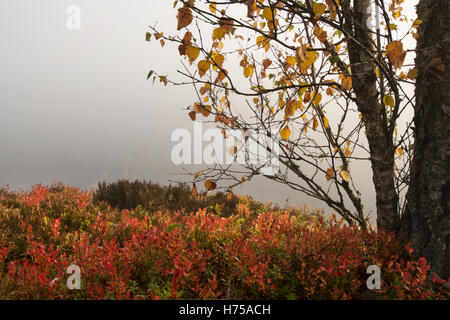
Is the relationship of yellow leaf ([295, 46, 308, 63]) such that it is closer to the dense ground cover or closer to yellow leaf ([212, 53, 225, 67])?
yellow leaf ([212, 53, 225, 67])

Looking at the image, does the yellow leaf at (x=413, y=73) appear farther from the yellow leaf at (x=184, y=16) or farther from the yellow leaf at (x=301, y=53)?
the yellow leaf at (x=184, y=16)

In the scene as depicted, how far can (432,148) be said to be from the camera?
3.65 meters

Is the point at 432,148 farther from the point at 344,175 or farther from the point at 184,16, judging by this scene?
the point at 184,16

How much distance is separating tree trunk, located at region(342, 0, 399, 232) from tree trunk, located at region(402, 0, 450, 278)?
0.23 meters

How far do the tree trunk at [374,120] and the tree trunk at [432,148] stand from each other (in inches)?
9.1

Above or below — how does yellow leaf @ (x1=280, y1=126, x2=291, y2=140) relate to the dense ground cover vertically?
above

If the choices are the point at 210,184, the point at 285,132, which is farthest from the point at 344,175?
the point at 210,184

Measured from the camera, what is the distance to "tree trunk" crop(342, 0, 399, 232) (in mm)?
3930

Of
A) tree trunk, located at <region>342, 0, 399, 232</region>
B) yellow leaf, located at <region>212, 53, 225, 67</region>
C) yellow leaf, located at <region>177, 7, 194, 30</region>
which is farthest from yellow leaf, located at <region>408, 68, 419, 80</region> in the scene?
yellow leaf, located at <region>177, 7, 194, 30</region>

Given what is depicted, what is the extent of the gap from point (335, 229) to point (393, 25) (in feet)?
9.92

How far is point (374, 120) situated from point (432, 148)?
68 cm

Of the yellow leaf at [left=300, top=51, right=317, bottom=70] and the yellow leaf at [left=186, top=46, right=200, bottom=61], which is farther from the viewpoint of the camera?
the yellow leaf at [left=186, top=46, right=200, bottom=61]

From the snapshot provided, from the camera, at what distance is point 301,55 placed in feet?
8.25

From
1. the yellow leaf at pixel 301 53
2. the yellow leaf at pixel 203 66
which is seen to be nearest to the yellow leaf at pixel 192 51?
the yellow leaf at pixel 203 66
